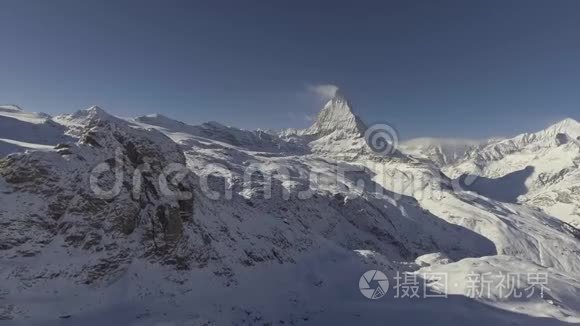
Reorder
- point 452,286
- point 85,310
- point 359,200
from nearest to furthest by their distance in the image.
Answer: point 85,310 < point 452,286 < point 359,200

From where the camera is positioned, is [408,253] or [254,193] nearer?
[254,193]

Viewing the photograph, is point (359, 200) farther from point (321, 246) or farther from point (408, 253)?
point (321, 246)

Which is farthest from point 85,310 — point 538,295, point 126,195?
point 538,295

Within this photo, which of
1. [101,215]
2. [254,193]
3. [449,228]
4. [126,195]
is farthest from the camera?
[449,228]

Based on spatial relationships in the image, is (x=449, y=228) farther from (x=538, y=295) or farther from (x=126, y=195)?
(x=126, y=195)

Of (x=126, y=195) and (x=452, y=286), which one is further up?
(x=126, y=195)

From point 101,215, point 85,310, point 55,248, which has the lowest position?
point 85,310

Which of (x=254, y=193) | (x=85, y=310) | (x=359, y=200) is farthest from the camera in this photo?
(x=359, y=200)

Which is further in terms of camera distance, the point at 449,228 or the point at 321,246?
the point at 449,228

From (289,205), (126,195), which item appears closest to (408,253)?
(289,205)
